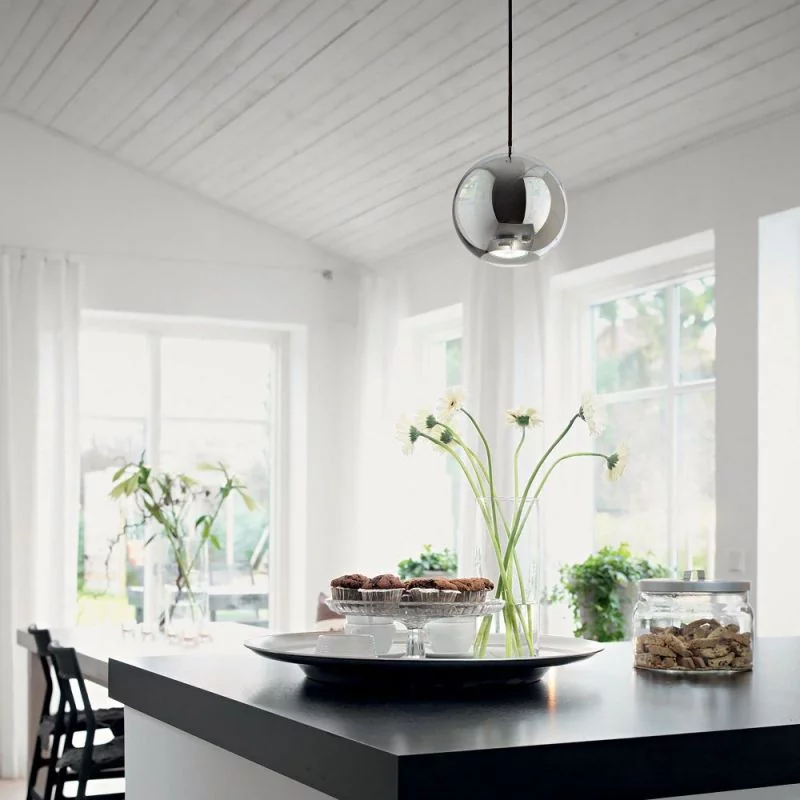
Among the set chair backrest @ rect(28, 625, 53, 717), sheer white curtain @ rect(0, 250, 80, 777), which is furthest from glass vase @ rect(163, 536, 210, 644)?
sheer white curtain @ rect(0, 250, 80, 777)

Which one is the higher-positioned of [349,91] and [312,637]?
[349,91]

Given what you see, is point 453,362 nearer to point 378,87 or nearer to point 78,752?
point 378,87

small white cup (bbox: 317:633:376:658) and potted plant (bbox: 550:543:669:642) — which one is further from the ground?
small white cup (bbox: 317:633:376:658)

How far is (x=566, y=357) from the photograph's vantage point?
5.57m

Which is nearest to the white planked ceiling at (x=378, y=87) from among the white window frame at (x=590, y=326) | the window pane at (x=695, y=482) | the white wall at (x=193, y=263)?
the white wall at (x=193, y=263)

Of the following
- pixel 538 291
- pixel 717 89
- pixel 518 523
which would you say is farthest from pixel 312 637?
pixel 538 291

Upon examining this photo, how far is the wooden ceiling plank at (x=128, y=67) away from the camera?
4.56 m

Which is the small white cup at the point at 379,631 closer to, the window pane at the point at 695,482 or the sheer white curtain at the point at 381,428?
the window pane at the point at 695,482

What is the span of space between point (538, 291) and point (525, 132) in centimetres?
80

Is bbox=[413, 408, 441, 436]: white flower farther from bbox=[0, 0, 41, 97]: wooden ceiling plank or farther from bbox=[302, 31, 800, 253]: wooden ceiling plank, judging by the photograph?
bbox=[0, 0, 41, 97]: wooden ceiling plank

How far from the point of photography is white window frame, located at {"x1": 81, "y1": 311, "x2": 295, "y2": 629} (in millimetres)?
6617

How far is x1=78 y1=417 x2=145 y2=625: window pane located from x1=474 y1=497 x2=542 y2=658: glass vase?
4.89 metres

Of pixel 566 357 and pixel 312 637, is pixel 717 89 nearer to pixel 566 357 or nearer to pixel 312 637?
pixel 566 357

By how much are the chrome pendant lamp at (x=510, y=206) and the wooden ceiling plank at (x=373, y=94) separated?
5.38ft
